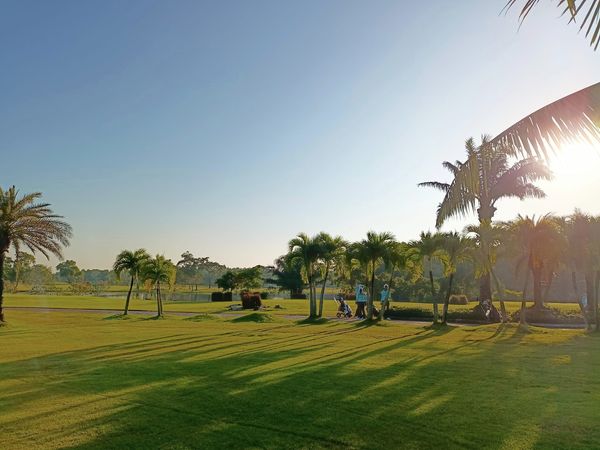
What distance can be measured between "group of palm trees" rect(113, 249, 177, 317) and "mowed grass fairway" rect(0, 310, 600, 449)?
22281mm

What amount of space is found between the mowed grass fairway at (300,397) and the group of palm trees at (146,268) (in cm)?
2228

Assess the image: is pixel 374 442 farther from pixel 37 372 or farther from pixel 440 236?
pixel 440 236

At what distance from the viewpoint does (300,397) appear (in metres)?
8.20

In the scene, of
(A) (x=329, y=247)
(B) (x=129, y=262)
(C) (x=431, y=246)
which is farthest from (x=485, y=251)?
(B) (x=129, y=262)

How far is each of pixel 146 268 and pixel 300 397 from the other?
32.4m

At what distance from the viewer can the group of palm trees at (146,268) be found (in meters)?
37.8

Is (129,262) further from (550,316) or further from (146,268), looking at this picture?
(550,316)

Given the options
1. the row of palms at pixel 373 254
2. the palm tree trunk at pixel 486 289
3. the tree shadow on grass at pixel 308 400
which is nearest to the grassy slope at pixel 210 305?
the palm tree trunk at pixel 486 289

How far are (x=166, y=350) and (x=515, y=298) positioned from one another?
45.3m

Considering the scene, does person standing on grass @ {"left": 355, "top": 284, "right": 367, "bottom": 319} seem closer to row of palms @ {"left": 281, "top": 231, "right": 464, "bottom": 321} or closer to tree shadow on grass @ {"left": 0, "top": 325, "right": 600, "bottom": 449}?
row of palms @ {"left": 281, "top": 231, "right": 464, "bottom": 321}

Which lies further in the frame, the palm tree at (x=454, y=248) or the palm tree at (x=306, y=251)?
the palm tree at (x=306, y=251)

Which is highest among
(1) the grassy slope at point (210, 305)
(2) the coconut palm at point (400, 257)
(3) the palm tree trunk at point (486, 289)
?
(2) the coconut palm at point (400, 257)

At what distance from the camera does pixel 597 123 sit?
24.5 feet

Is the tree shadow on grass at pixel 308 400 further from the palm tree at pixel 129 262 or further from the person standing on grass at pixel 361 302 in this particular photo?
the palm tree at pixel 129 262
